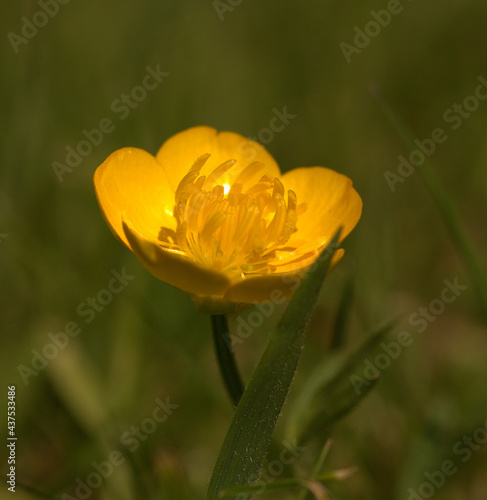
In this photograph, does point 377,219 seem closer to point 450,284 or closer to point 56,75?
point 450,284

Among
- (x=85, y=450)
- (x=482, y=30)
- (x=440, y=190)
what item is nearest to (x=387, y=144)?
(x=482, y=30)

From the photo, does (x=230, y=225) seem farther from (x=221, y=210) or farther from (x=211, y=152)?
(x=211, y=152)

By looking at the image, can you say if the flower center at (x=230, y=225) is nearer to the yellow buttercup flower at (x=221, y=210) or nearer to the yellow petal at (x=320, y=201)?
the yellow buttercup flower at (x=221, y=210)

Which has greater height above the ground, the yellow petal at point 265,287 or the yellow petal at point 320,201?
the yellow petal at point 265,287

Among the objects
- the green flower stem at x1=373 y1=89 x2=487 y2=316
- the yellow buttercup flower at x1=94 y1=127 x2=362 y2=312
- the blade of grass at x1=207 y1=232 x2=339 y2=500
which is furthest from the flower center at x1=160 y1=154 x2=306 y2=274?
the green flower stem at x1=373 y1=89 x2=487 y2=316

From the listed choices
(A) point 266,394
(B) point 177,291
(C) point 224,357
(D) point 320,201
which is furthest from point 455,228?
(B) point 177,291

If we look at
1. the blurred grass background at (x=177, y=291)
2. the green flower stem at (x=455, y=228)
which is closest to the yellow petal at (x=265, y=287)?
the blurred grass background at (x=177, y=291)
